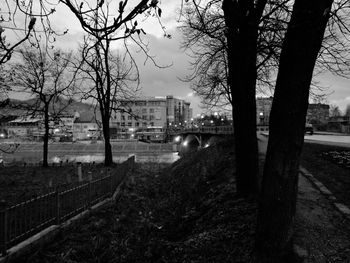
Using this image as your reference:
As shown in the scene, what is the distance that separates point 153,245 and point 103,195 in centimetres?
591

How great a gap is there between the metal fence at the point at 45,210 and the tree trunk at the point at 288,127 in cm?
577

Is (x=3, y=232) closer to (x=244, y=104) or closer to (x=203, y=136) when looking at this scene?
(x=244, y=104)

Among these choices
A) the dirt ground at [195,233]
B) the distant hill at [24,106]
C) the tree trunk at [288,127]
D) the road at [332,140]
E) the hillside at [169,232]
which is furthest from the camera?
the road at [332,140]

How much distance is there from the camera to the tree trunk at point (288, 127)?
3.90 metres

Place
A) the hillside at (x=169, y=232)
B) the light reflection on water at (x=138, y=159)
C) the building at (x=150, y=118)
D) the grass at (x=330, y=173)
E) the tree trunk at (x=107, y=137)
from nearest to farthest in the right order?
the hillside at (x=169, y=232) < the grass at (x=330, y=173) < the tree trunk at (x=107, y=137) < the light reflection on water at (x=138, y=159) < the building at (x=150, y=118)

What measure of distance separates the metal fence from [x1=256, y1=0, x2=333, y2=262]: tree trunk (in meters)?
5.77

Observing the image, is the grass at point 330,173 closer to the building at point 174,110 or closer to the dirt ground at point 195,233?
the dirt ground at point 195,233

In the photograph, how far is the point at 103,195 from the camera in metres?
12.6

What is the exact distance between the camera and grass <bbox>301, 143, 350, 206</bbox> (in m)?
8.88

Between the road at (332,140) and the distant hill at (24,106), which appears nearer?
the distant hill at (24,106)

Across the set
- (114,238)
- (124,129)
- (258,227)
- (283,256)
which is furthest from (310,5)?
(124,129)

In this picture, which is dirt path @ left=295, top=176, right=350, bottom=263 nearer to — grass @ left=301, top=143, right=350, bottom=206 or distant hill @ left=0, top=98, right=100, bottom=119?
grass @ left=301, top=143, right=350, bottom=206

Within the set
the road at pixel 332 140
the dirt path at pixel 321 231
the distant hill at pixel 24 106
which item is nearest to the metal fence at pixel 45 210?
the distant hill at pixel 24 106

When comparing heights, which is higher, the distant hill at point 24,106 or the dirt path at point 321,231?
the distant hill at point 24,106
